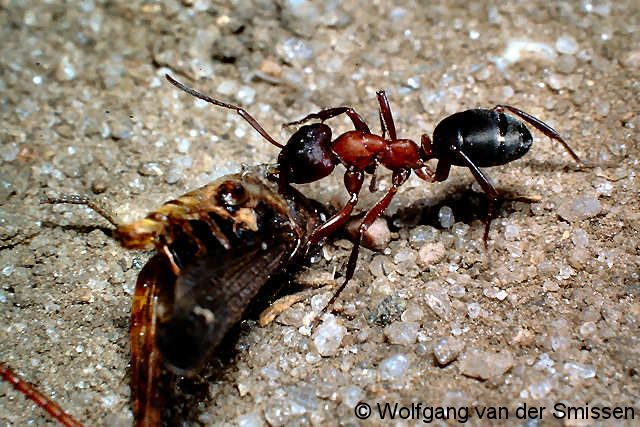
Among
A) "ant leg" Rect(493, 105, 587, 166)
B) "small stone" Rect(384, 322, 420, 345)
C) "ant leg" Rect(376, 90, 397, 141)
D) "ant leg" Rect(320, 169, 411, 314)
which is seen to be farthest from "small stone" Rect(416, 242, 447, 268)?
"ant leg" Rect(493, 105, 587, 166)

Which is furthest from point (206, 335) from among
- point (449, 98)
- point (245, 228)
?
point (449, 98)

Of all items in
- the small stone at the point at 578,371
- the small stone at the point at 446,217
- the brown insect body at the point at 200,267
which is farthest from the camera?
the small stone at the point at 446,217

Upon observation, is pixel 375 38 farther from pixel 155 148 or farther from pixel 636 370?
pixel 636 370

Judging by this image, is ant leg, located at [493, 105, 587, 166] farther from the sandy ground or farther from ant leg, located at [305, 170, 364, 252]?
ant leg, located at [305, 170, 364, 252]

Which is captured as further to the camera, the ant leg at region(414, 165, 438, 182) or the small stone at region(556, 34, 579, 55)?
the small stone at region(556, 34, 579, 55)

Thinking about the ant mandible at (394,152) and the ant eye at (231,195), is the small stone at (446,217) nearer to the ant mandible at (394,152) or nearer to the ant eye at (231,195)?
the ant mandible at (394,152)

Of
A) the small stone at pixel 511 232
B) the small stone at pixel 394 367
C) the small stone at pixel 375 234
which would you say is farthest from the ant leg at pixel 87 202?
the small stone at pixel 511 232
